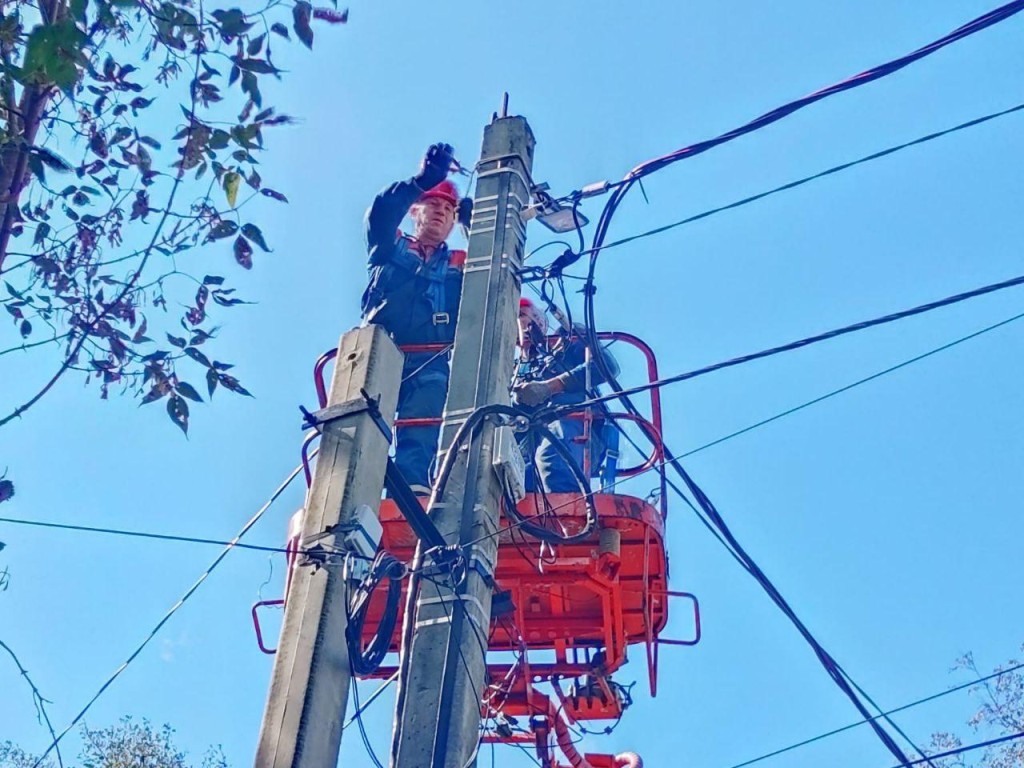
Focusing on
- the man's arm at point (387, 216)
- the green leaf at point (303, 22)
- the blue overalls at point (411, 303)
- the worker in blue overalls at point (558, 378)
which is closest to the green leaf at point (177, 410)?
the green leaf at point (303, 22)

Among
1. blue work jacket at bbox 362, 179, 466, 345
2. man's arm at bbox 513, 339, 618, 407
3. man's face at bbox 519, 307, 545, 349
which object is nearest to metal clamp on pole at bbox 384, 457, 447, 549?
man's arm at bbox 513, 339, 618, 407

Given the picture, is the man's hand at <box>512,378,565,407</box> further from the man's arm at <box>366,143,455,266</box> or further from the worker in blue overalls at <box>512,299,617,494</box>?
the man's arm at <box>366,143,455,266</box>

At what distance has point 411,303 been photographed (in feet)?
32.3

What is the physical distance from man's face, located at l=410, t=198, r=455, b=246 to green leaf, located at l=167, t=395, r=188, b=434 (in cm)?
478

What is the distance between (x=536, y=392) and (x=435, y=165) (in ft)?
5.89

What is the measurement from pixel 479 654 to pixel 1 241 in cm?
246

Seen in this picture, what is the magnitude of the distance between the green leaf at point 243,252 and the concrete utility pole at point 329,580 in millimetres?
535

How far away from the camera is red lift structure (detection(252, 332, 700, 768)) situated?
855cm

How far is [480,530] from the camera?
21.5 ft

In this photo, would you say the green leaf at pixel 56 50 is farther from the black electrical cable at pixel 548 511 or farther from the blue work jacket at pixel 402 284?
the blue work jacket at pixel 402 284

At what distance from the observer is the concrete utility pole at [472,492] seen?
19.7 feet

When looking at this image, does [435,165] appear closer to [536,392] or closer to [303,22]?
[536,392]

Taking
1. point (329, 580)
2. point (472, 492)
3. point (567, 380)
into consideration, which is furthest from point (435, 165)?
point (329, 580)

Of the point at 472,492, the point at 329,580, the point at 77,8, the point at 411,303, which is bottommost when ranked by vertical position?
the point at 329,580
